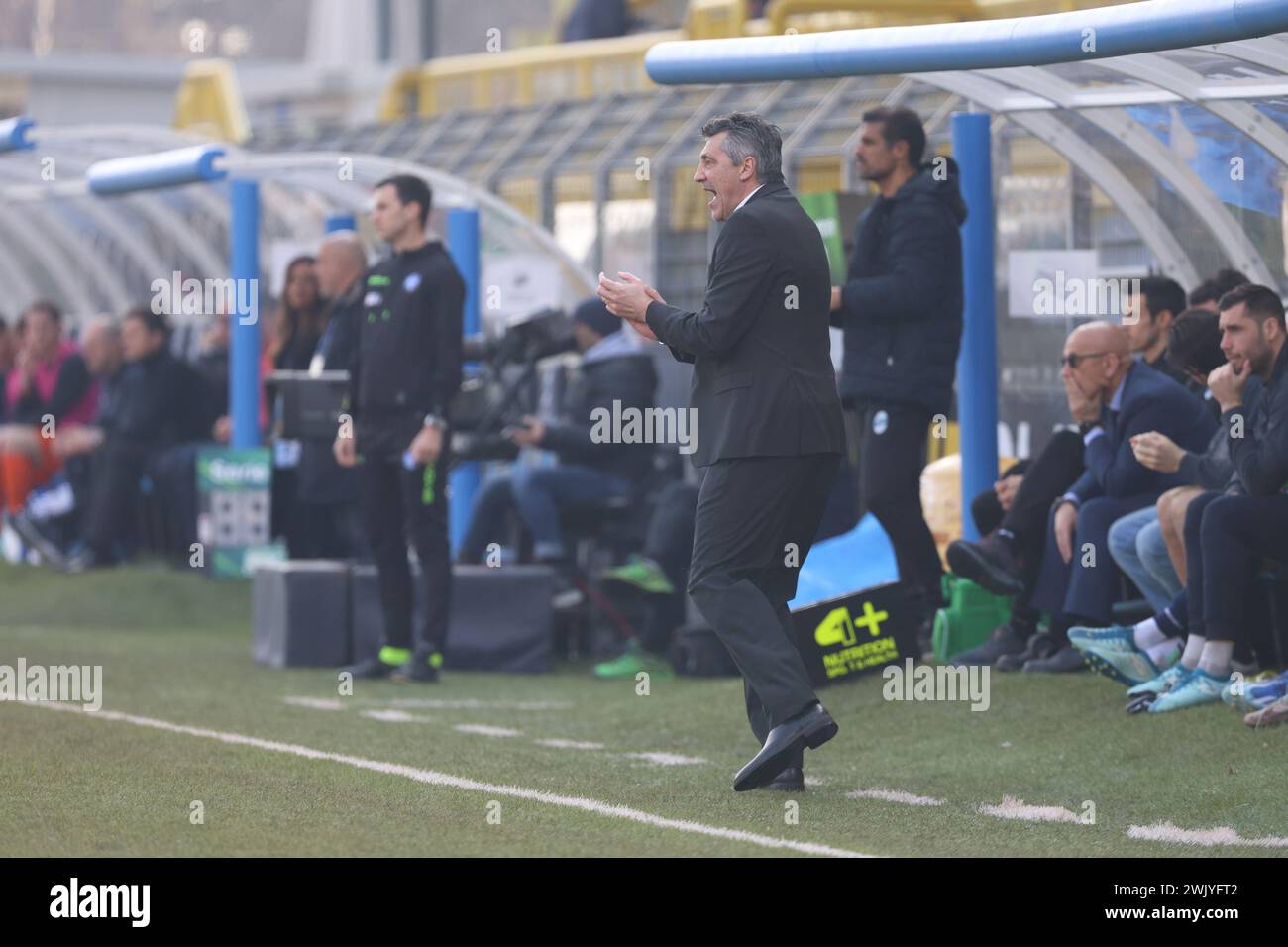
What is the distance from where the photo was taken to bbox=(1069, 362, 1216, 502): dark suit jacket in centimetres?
902

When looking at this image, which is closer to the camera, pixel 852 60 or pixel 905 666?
pixel 852 60

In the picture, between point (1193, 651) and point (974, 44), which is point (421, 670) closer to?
point (1193, 651)

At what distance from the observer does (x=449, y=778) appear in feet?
25.0

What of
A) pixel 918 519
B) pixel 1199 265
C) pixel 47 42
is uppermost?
pixel 47 42

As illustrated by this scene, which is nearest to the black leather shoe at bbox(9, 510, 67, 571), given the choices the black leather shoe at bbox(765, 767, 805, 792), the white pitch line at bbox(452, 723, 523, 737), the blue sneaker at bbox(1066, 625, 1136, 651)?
the white pitch line at bbox(452, 723, 523, 737)

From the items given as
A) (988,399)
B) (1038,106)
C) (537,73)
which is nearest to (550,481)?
(988,399)

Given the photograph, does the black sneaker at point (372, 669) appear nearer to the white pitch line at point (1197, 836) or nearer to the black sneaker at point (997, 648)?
the black sneaker at point (997, 648)

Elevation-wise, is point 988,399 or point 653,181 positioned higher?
point 653,181

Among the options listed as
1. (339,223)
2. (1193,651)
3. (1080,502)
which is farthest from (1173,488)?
(339,223)

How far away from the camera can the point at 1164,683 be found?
27.5ft

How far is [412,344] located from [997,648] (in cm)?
280

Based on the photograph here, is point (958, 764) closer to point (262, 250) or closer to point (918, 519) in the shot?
point (918, 519)

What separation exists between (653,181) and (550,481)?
3932 mm
